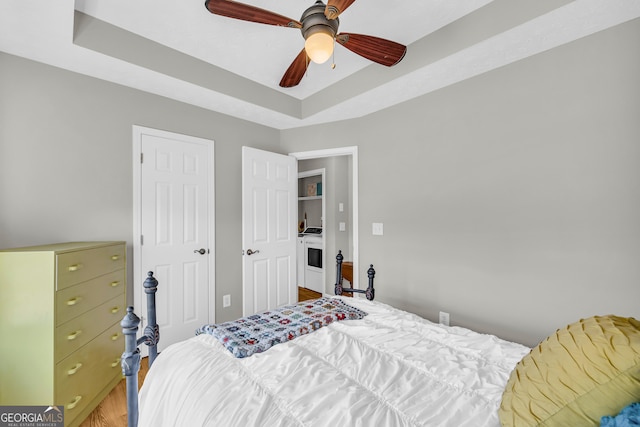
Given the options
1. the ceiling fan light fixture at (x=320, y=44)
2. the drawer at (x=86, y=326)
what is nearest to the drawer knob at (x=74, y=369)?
the drawer at (x=86, y=326)

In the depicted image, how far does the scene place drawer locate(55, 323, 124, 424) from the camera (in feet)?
5.49

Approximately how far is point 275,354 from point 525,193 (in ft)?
6.37

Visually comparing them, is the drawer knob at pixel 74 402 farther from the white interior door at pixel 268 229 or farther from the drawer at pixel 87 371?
the white interior door at pixel 268 229

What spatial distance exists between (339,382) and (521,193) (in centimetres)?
182

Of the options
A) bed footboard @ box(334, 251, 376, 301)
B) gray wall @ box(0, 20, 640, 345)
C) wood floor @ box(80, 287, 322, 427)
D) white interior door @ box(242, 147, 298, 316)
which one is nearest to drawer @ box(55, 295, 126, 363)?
wood floor @ box(80, 287, 322, 427)

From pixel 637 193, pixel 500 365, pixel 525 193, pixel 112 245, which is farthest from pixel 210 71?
pixel 637 193

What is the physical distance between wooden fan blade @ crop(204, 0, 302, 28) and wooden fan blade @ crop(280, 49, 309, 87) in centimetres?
28

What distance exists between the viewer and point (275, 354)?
1.28 m

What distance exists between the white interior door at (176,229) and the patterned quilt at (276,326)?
133 cm

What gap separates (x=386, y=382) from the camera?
1.07m

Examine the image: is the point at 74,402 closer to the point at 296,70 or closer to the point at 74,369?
the point at 74,369

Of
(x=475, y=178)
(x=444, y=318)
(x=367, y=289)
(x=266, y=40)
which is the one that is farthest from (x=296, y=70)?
(x=444, y=318)

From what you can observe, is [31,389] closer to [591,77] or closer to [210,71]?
[210,71]

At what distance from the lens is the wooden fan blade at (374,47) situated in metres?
1.55
